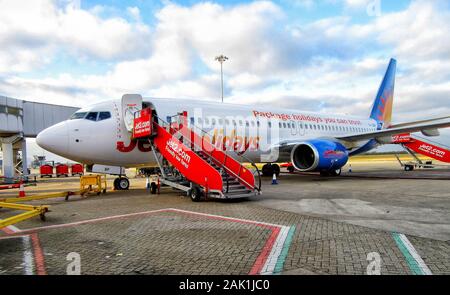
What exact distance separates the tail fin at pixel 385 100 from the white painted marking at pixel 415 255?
23.5m

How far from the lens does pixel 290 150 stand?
701 inches

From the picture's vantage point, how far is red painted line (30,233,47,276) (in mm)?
4199

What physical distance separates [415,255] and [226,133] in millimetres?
11359

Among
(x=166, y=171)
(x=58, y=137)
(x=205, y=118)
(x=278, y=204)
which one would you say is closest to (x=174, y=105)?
(x=205, y=118)

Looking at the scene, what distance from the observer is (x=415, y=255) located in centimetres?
460

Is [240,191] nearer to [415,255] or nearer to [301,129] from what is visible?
[415,255]

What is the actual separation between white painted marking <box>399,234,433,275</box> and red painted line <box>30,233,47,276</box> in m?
4.61

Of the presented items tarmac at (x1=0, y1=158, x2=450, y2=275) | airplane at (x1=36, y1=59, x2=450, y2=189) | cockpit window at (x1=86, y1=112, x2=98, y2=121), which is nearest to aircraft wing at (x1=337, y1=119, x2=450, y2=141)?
airplane at (x1=36, y1=59, x2=450, y2=189)

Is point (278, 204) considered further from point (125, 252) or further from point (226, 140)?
point (226, 140)

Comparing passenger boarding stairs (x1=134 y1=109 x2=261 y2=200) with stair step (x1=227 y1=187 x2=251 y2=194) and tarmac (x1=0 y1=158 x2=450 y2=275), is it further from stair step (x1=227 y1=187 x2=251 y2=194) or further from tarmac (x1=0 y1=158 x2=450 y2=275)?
tarmac (x1=0 y1=158 x2=450 y2=275)

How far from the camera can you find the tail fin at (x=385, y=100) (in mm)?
26266

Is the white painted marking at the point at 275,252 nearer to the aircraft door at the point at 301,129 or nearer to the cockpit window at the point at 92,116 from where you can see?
the cockpit window at the point at 92,116

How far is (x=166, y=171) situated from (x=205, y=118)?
10.5ft

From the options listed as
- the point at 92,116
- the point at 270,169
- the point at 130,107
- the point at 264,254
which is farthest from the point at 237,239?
the point at 270,169
